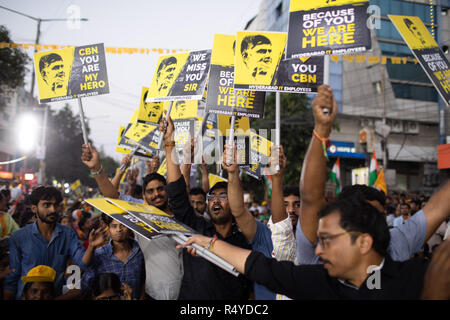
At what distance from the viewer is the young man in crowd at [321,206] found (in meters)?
2.02

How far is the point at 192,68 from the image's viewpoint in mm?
4801

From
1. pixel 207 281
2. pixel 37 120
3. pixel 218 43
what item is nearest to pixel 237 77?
pixel 218 43

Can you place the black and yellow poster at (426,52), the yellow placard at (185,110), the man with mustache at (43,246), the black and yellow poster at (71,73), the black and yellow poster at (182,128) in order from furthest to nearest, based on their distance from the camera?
the yellow placard at (185,110), the black and yellow poster at (182,128), the black and yellow poster at (71,73), the black and yellow poster at (426,52), the man with mustache at (43,246)

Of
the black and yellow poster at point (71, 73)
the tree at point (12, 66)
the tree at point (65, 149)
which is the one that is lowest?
the tree at point (65, 149)

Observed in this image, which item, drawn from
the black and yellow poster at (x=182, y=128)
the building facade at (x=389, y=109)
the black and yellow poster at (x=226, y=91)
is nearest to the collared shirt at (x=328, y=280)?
the black and yellow poster at (x=226, y=91)

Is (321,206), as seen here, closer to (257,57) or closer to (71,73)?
(257,57)

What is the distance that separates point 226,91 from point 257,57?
59 cm

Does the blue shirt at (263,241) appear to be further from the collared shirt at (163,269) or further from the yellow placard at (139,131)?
the yellow placard at (139,131)

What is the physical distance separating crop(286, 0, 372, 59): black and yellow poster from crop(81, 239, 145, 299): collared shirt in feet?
7.08

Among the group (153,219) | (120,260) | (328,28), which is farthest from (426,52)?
(120,260)

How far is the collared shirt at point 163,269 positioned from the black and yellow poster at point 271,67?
175 centimetres

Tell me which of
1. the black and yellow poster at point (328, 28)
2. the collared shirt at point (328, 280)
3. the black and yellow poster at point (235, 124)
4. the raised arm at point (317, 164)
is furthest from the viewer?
the black and yellow poster at point (235, 124)

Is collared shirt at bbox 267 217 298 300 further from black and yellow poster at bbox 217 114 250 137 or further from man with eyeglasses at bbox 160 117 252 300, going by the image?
black and yellow poster at bbox 217 114 250 137
